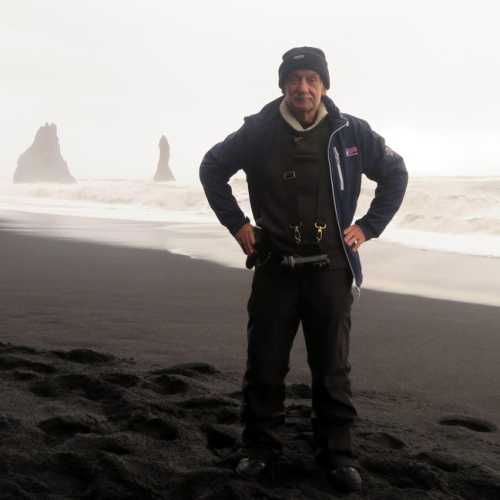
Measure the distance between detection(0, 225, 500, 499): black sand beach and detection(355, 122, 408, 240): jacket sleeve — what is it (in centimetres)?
111

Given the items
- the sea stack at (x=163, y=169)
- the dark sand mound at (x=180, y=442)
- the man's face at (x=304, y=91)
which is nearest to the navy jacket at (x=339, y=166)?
the man's face at (x=304, y=91)

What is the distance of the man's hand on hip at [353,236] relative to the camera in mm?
3377

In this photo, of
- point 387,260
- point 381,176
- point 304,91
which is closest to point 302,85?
point 304,91

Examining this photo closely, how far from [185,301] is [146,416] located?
4111 millimetres

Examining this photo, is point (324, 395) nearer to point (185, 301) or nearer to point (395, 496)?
point (395, 496)

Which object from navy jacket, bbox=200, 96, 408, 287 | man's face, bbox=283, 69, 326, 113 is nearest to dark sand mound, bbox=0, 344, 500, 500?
navy jacket, bbox=200, 96, 408, 287

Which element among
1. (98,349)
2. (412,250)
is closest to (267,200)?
(98,349)

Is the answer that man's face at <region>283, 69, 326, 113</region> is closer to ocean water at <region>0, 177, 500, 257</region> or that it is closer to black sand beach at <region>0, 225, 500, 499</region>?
black sand beach at <region>0, 225, 500, 499</region>

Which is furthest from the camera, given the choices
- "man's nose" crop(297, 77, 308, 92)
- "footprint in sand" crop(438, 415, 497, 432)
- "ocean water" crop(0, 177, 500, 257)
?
"ocean water" crop(0, 177, 500, 257)

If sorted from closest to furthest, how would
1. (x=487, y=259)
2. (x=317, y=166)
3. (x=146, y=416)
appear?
1. (x=317, y=166)
2. (x=146, y=416)
3. (x=487, y=259)

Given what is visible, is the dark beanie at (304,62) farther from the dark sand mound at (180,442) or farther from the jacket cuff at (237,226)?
the dark sand mound at (180,442)

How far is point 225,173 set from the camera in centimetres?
362

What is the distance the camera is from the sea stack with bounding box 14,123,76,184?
10200 centimetres

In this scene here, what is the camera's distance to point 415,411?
4477 millimetres
